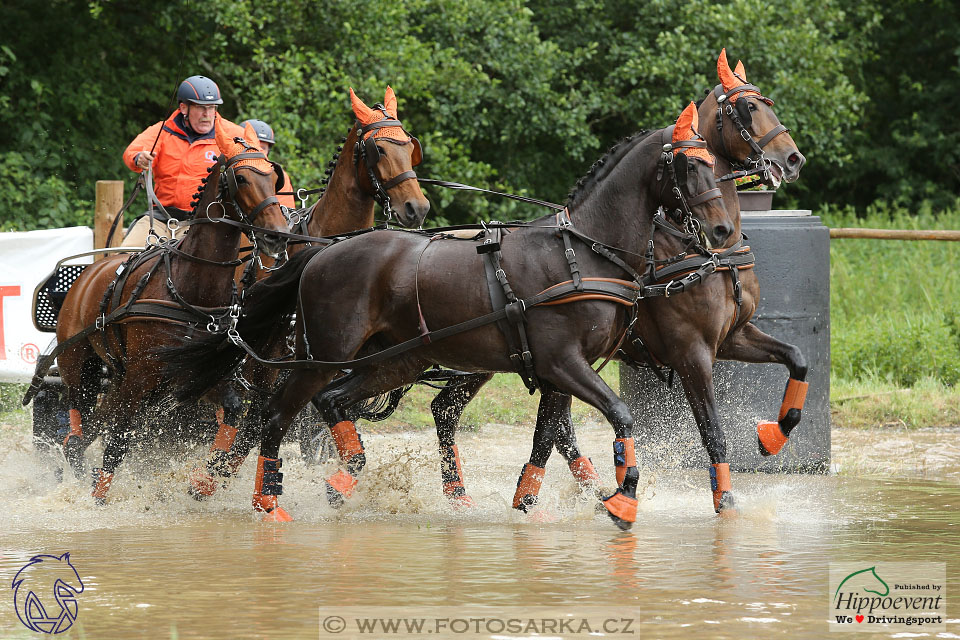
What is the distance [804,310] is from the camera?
813cm

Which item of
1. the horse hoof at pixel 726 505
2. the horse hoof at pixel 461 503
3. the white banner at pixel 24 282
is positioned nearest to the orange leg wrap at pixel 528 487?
the horse hoof at pixel 461 503

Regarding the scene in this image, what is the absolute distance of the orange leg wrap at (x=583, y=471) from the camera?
684 centimetres

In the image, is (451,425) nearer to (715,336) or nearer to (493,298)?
(493,298)

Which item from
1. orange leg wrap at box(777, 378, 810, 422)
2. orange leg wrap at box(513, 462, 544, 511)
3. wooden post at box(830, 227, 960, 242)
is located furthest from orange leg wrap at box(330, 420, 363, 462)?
wooden post at box(830, 227, 960, 242)

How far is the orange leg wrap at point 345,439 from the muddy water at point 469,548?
237 mm

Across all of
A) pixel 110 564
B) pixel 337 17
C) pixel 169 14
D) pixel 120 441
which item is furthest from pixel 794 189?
pixel 110 564

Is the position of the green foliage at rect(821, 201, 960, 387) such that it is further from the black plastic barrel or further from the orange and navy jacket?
the orange and navy jacket

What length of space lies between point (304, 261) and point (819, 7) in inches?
438

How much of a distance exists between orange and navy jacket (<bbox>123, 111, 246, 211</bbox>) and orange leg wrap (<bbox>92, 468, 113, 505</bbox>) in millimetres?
1894

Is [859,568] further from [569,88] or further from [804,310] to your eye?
→ [569,88]

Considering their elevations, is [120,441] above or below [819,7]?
below

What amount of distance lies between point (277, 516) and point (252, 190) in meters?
1.76

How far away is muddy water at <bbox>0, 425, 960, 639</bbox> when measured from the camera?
430 centimetres

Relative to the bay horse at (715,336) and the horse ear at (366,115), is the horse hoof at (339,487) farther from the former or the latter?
the horse ear at (366,115)
